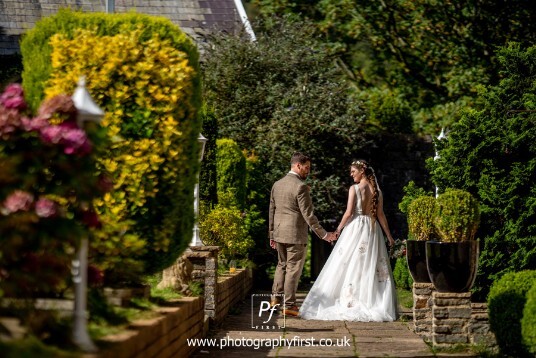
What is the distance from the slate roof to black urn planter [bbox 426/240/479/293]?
1270cm

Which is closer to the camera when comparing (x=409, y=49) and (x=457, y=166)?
(x=457, y=166)

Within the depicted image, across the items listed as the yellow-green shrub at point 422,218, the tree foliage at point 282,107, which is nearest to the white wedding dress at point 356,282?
the yellow-green shrub at point 422,218

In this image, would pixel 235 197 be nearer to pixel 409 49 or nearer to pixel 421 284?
pixel 421 284

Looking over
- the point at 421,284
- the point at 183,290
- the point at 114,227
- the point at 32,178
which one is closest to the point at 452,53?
the point at 421,284

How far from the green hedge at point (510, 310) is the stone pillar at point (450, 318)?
39 cm

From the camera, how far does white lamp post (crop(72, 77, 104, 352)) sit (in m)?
4.93

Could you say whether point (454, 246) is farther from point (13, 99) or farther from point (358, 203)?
point (13, 99)

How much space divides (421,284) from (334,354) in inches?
91.0

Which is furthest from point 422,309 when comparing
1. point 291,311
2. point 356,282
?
point 291,311

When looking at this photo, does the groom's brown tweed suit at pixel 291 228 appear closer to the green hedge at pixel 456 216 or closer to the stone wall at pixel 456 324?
the green hedge at pixel 456 216

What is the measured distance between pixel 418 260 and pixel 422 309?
0.51 meters

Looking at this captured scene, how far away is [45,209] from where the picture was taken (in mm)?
5156

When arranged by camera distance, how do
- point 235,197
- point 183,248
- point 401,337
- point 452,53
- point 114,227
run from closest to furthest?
point 114,227 → point 183,248 → point 401,337 → point 235,197 → point 452,53

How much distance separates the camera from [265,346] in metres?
8.77
